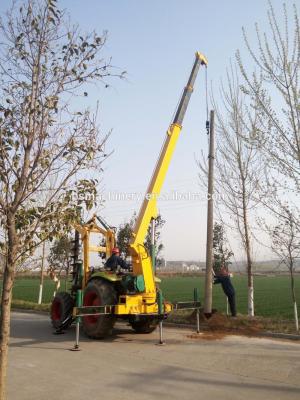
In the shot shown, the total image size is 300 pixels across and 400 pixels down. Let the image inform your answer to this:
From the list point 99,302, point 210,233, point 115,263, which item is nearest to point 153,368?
point 99,302

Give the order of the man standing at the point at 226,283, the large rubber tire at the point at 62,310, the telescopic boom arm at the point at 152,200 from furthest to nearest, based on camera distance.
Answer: the man standing at the point at 226,283, the large rubber tire at the point at 62,310, the telescopic boom arm at the point at 152,200

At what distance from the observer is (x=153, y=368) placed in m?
7.70

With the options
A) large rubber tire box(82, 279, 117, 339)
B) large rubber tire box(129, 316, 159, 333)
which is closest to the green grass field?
large rubber tire box(129, 316, 159, 333)

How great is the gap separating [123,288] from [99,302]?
2.25ft

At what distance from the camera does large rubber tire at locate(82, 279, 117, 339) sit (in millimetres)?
10438

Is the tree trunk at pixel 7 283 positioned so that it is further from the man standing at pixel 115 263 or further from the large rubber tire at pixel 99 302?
the man standing at pixel 115 263

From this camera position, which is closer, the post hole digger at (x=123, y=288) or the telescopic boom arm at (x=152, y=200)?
the post hole digger at (x=123, y=288)

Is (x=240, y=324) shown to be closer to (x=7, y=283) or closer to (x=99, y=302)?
(x=99, y=302)

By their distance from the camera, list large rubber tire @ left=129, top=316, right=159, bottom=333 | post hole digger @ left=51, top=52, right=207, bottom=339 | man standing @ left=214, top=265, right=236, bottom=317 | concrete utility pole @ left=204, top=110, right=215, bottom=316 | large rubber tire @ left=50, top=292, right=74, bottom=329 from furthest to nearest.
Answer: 1. man standing @ left=214, top=265, right=236, bottom=317
2. concrete utility pole @ left=204, top=110, right=215, bottom=316
3. large rubber tire @ left=50, top=292, right=74, bottom=329
4. large rubber tire @ left=129, top=316, right=159, bottom=333
5. post hole digger @ left=51, top=52, right=207, bottom=339

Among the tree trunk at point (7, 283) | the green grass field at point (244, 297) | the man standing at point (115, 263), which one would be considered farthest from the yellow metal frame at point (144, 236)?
the green grass field at point (244, 297)

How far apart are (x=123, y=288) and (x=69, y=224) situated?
20.5ft

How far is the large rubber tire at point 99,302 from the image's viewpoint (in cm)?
1044

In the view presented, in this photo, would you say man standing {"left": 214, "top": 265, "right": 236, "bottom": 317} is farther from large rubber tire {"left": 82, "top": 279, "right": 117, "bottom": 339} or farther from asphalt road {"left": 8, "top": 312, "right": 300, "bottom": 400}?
large rubber tire {"left": 82, "top": 279, "right": 117, "bottom": 339}

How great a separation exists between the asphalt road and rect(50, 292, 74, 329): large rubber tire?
0.64 metres
